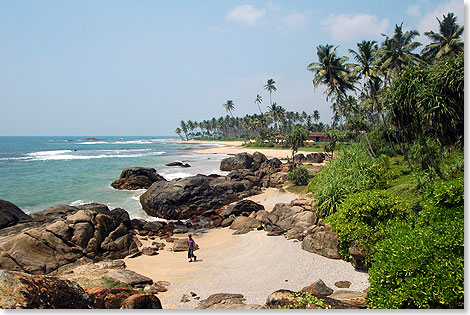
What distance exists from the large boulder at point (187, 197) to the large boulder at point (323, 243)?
13.2m

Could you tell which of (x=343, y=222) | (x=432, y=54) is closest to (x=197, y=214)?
(x=343, y=222)

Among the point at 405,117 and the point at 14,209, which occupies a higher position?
the point at 405,117

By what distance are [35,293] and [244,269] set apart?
350 inches

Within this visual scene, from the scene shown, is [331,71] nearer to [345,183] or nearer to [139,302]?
[345,183]

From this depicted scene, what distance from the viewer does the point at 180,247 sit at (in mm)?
15930

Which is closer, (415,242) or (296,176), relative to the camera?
(415,242)

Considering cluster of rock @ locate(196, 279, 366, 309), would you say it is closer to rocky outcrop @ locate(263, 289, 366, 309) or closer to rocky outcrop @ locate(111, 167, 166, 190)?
rocky outcrop @ locate(263, 289, 366, 309)

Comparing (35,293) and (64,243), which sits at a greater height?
(35,293)

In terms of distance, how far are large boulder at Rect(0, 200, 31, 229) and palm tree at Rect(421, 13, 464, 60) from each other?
4750 centimetres

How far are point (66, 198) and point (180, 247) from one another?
20.6 meters

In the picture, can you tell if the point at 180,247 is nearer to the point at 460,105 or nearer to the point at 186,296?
the point at 186,296

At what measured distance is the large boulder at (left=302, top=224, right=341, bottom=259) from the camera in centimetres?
1191

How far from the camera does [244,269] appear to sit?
12070 millimetres

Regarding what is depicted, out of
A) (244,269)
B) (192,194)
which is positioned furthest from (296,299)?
(192,194)
